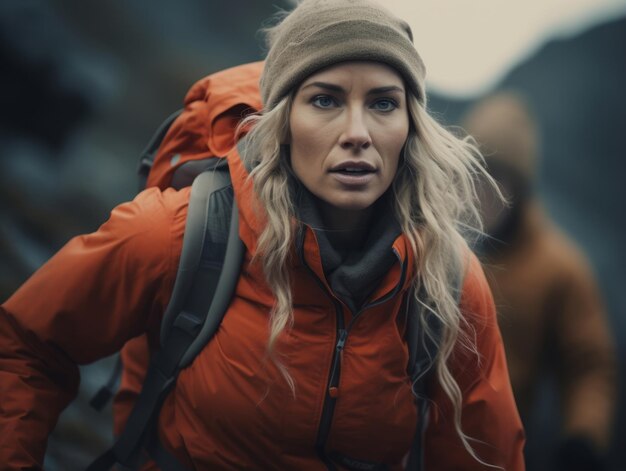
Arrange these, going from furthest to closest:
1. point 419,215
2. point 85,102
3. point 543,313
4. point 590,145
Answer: point 590,145
point 85,102
point 543,313
point 419,215

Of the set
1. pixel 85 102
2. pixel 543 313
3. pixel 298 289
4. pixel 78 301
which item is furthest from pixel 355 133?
pixel 85 102

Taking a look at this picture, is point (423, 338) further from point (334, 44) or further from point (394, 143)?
point (334, 44)

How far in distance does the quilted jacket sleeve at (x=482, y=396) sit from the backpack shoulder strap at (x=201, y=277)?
0.45 metres

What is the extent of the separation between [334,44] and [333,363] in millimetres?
543

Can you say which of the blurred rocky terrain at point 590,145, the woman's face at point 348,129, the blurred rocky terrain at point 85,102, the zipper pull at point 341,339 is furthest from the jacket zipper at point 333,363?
the blurred rocky terrain at point 590,145

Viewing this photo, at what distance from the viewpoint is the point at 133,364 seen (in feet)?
4.93

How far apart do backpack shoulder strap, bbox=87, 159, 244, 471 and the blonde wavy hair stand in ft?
0.22

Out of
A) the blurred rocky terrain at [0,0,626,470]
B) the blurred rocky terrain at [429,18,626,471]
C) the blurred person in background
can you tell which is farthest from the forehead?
the blurred rocky terrain at [429,18,626,471]

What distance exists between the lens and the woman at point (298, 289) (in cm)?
118

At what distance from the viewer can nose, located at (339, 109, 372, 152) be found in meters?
1.19

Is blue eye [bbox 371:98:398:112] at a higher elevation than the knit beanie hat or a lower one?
lower

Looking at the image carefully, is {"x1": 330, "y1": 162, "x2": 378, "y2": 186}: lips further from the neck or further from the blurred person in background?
the blurred person in background

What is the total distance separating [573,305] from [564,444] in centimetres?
45

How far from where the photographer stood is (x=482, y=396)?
1322 millimetres
